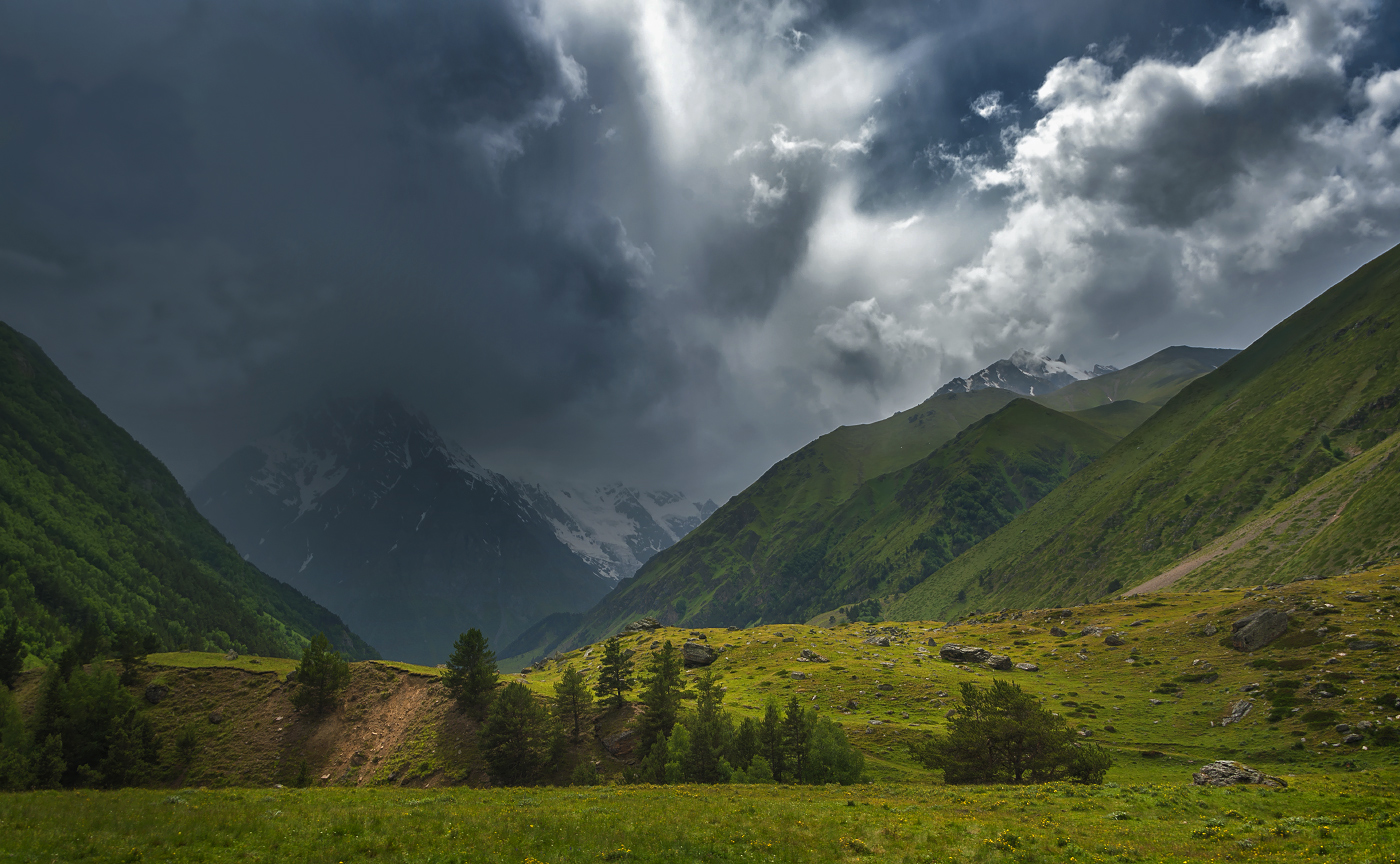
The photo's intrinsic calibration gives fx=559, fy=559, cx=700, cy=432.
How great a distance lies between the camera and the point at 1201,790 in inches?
1412

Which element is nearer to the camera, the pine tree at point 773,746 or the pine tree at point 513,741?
the pine tree at point 773,746

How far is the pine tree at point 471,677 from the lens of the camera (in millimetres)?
71125

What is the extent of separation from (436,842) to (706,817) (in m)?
13.7

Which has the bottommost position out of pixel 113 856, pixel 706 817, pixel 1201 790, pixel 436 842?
pixel 1201 790

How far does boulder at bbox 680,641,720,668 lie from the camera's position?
126375mm

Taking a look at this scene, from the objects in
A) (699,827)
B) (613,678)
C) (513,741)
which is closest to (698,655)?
(613,678)

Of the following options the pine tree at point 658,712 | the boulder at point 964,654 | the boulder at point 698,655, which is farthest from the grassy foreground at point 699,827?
the boulder at point 698,655

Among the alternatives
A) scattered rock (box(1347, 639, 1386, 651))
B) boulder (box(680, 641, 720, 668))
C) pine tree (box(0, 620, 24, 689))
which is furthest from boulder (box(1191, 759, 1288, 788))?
pine tree (box(0, 620, 24, 689))

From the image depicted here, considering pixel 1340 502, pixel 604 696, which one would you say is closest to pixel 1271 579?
pixel 1340 502

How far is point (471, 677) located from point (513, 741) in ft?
42.6

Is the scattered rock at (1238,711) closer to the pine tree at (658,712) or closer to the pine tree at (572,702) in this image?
the pine tree at (658,712)

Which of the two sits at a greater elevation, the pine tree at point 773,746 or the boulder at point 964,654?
the pine tree at point 773,746

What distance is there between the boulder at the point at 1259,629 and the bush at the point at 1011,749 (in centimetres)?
5249

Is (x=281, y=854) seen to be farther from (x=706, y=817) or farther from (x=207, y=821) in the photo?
(x=706, y=817)
